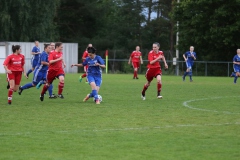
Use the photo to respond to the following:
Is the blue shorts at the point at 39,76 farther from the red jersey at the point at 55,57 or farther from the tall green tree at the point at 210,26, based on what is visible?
the tall green tree at the point at 210,26

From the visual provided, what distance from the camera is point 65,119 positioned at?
1408 centimetres

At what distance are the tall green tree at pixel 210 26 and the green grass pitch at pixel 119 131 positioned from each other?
112 ft

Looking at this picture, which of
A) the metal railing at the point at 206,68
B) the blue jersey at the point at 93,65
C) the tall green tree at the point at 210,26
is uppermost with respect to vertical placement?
the tall green tree at the point at 210,26

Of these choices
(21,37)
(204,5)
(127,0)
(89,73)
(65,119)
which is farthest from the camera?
(127,0)

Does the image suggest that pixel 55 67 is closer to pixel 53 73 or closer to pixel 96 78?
pixel 53 73

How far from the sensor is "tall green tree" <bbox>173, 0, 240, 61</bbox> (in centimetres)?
5234

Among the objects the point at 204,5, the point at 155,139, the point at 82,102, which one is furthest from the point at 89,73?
the point at 204,5

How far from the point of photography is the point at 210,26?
53.9m

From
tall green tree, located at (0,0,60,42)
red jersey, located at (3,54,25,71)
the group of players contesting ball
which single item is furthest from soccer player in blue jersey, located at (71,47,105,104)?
tall green tree, located at (0,0,60,42)

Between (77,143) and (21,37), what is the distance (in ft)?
171

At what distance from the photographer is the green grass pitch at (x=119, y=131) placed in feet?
31.0

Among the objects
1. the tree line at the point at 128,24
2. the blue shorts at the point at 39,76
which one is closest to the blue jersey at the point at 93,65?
the blue shorts at the point at 39,76

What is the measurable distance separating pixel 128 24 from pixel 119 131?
62.0 m

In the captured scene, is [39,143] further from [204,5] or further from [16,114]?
[204,5]
